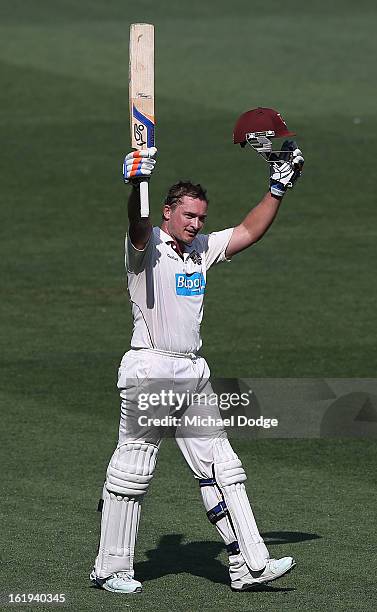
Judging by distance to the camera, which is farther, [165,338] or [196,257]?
[196,257]

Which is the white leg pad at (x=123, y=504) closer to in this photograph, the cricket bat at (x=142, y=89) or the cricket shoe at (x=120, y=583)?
the cricket shoe at (x=120, y=583)

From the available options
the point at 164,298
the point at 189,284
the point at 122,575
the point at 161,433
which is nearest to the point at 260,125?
the point at 189,284

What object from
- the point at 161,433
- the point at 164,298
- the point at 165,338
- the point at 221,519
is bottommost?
the point at 221,519

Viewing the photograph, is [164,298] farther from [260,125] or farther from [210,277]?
[210,277]

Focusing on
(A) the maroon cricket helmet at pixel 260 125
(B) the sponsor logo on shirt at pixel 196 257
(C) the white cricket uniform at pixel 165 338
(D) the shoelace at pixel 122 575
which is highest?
(A) the maroon cricket helmet at pixel 260 125

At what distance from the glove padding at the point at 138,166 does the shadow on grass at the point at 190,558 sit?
→ 2240 millimetres

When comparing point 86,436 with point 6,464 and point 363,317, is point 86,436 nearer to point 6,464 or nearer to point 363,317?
point 6,464

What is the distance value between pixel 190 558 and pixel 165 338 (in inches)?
57.8

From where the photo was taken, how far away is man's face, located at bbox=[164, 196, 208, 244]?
793cm

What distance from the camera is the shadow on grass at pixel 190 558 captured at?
324 inches

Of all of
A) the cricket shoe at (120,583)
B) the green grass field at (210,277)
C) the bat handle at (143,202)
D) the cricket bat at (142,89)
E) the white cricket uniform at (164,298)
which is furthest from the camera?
the green grass field at (210,277)

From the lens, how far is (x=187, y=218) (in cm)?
796

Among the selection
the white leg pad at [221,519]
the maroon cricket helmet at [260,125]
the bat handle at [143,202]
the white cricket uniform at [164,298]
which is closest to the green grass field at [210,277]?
the white leg pad at [221,519]

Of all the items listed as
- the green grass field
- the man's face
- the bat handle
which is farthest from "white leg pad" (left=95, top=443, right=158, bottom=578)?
the bat handle
